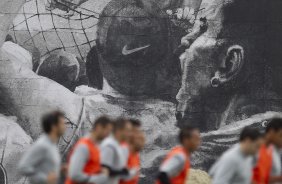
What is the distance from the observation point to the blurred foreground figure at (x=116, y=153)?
1198 cm

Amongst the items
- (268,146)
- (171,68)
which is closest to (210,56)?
(171,68)

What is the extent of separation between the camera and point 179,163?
11711 mm

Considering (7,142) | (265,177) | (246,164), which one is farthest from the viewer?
(7,142)

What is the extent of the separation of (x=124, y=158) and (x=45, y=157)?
1.59 metres

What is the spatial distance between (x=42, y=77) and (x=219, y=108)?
3.93m

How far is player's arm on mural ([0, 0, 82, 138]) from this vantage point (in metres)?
20.2

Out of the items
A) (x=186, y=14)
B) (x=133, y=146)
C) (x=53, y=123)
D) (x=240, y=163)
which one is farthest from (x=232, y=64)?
(x=53, y=123)

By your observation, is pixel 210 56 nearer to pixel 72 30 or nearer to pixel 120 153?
pixel 72 30

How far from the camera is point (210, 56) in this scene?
20266 millimetres

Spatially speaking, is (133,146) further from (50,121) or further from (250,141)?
(50,121)

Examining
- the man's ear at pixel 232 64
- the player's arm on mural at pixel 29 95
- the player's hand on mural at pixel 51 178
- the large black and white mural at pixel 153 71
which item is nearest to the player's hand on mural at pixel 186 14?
the large black and white mural at pixel 153 71

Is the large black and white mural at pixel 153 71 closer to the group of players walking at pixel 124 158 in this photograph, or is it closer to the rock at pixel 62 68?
the rock at pixel 62 68

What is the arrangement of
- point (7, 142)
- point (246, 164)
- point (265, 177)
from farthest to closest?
point (7, 142) < point (265, 177) < point (246, 164)

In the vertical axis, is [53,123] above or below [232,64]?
below
